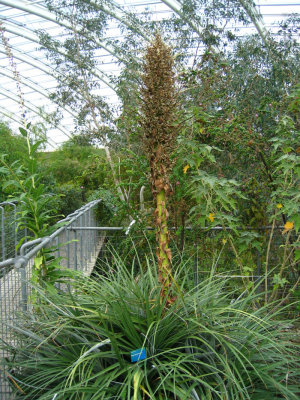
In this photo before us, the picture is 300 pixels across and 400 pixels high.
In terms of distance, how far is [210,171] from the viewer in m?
5.74

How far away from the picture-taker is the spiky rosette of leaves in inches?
107

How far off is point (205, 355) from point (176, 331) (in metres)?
0.24

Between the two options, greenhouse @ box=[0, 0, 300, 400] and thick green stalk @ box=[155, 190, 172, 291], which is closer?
greenhouse @ box=[0, 0, 300, 400]

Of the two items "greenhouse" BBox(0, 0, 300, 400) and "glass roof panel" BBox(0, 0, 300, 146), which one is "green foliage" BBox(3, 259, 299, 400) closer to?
"greenhouse" BBox(0, 0, 300, 400)

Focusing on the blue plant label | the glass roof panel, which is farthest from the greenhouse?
the glass roof panel

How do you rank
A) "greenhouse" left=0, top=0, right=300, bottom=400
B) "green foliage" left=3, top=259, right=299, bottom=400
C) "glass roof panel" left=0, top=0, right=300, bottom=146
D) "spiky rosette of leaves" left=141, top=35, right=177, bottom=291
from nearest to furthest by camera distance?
"green foliage" left=3, top=259, right=299, bottom=400, "greenhouse" left=0, top=0, right=300, bottom=400, "spiky rosette of leaves" left=141, top=35, right=177, bottom=291, "glass roof panel" left=0, top=0, right=300, bottom=146

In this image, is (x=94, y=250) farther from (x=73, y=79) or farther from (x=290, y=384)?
(x=73, y=79)

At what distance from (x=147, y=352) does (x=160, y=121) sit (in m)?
1.43

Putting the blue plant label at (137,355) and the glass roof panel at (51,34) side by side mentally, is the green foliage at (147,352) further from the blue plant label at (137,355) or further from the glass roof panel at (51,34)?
the glass roof panel at (51,34)

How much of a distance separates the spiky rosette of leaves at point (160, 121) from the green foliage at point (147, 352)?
35cm

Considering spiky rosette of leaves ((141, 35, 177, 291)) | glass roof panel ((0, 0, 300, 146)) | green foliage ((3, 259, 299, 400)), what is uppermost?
glass roof panel ((0, 0, 300, 146))

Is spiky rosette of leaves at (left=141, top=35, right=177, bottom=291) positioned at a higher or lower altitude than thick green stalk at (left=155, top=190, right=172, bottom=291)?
higher

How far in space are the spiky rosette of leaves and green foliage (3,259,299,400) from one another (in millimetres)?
352

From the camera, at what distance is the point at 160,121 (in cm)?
274
